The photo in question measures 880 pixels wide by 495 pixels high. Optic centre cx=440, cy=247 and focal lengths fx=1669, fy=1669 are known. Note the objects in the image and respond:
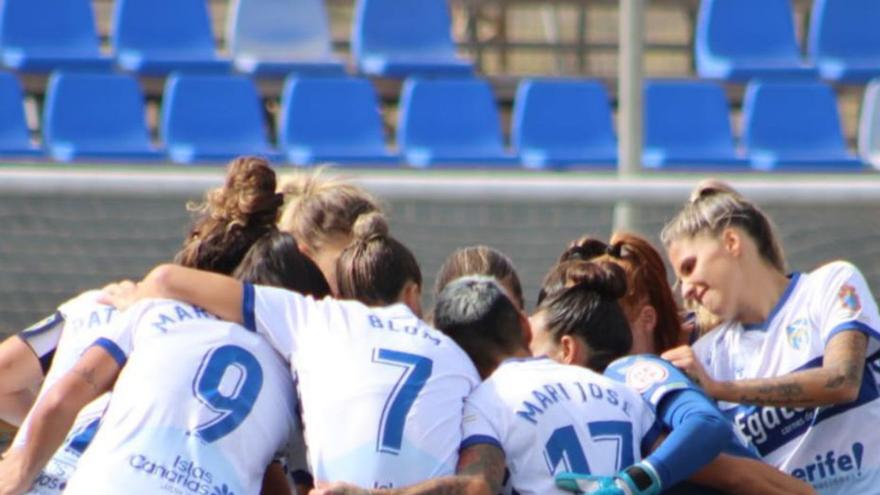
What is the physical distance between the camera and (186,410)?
3395 mm

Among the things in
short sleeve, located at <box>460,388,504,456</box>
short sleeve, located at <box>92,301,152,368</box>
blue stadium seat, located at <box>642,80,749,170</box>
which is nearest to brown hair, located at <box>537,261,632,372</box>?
short sleeve, located at <box>460,388,504,456</box>

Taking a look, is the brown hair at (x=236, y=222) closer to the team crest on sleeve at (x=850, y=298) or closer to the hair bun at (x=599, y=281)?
the hair bun at (x=599, y=281)

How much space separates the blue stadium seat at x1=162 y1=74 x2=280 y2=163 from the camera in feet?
25.8

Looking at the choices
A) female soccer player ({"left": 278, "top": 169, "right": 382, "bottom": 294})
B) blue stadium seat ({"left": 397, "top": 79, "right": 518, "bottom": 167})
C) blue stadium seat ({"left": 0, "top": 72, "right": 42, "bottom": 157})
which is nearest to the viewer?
female soccer player ({"left": 278, "top": 169, "right": 382, "bottom": 294})

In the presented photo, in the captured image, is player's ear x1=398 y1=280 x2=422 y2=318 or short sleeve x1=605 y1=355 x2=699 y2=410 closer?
short sleeve x1=605 y1=355 x2=699 y2=410

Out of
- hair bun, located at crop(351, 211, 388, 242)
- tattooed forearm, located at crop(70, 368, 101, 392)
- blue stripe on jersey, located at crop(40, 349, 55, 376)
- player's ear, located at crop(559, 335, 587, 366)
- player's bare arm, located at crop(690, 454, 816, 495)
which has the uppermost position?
hair bun, located at crop(351, 211, 388, 242)

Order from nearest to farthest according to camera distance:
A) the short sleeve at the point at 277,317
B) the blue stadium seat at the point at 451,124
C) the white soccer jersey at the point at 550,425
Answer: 1. the white soccer jersey at the point at 550,425
2. the short sleeve at the point at 277,317
3. the blue stadium seat at the point at 451,124

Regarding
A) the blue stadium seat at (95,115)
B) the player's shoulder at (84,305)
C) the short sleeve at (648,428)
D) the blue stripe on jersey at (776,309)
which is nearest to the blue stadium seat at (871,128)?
the blue stadium seat at (95,115)

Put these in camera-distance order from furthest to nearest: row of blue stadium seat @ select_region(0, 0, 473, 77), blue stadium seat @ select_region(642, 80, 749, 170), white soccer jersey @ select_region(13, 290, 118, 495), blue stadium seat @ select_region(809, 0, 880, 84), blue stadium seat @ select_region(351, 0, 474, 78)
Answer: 1. blue stadium seat @ select_region(809, 0, 880, 84)
2. blue stadium seat @ select_region(351, 0, 474, 78)
3. blue stadium seat @ select_region(642, 80, 749, 170)
4. row of blue stadium seat @ select_region(0, 0, 473, 77)
5. white soccer jersey @ select_region(13, 290, 118, 495)

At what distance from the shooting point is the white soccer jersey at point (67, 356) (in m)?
3.61

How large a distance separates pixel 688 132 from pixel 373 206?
4.45 meters

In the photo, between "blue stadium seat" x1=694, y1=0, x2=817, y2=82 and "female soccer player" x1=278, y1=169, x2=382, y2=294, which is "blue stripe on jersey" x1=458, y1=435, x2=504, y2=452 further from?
"blue stadium seat" x1=694, y1=0, x2=817, y2=82

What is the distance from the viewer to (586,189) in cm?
482

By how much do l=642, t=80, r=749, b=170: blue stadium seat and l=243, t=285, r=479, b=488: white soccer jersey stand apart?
16.7 feet
